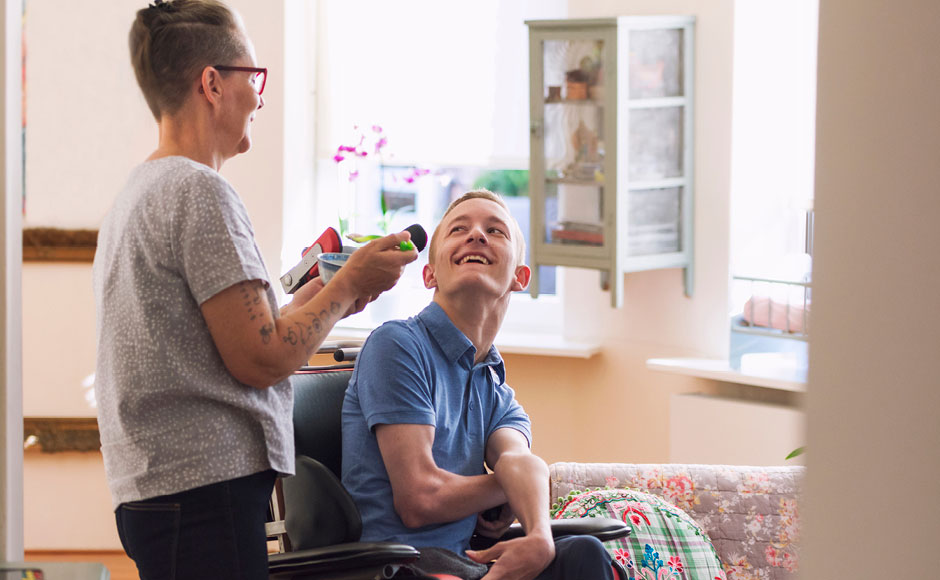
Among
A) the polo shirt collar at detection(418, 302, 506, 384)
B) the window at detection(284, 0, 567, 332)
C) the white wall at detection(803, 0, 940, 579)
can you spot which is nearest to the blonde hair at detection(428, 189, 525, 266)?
the polo shirt collar at detection(418, 302, 506, 384)

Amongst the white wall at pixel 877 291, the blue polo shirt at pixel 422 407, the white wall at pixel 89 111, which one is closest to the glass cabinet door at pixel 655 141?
the white wall at pixel 89 111

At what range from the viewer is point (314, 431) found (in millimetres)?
1946

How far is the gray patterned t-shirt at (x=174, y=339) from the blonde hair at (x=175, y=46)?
12 centimetres

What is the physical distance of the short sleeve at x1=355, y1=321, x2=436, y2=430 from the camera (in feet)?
5.70

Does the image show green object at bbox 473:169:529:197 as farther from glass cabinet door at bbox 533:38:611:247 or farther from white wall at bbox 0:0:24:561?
white wall at bbox 0:0:24:561

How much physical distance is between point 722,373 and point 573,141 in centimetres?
98

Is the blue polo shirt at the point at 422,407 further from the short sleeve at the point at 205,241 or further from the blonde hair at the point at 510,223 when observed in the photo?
the short sleeve at the point at 205,241

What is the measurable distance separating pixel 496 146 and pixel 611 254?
0.90m

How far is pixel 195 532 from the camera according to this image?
132 cm

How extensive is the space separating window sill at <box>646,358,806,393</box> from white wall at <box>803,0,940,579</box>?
9.76ft

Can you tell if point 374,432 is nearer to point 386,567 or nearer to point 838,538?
point 386,567

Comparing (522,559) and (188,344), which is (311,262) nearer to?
(188,344)

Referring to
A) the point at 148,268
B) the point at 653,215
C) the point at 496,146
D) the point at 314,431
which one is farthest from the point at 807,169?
the point at 148,268

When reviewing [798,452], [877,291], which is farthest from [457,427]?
[877,291]
